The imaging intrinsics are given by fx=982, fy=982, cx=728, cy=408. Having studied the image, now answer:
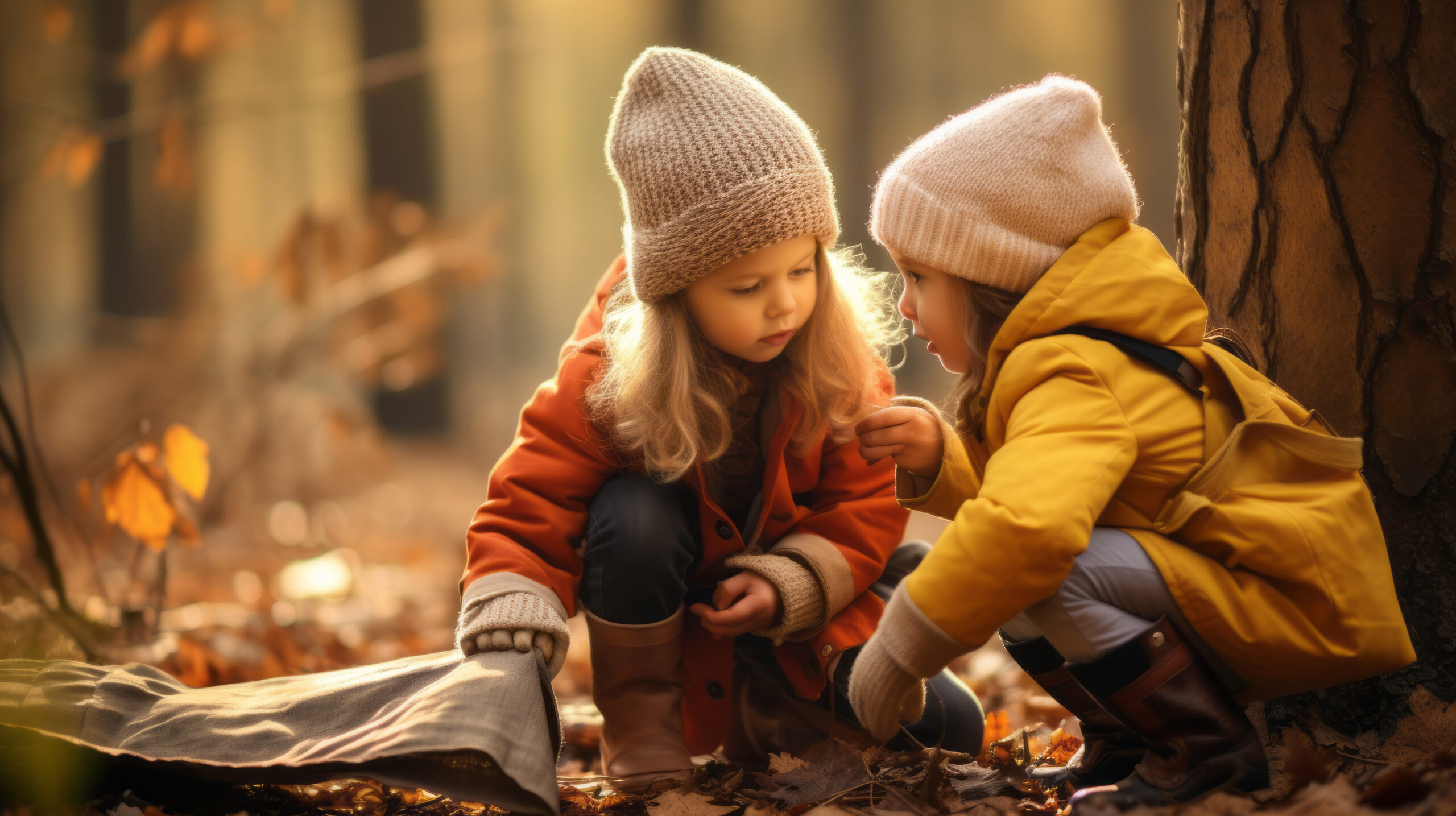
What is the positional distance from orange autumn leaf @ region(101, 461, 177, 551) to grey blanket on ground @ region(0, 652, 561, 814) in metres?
0.90

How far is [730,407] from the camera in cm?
212

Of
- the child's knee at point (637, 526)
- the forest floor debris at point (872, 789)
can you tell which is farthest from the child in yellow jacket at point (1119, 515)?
the child's knee at point (637, 526)

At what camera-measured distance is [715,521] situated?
2.07m

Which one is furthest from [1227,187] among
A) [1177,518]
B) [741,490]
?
[741,490]

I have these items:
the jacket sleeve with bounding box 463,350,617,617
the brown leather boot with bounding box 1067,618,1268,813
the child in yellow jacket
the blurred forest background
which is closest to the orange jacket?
the jacket sleeve with bounding box 463,350,617,617

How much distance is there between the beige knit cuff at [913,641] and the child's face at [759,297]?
0.67m

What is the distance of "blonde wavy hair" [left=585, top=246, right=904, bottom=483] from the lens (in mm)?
1997

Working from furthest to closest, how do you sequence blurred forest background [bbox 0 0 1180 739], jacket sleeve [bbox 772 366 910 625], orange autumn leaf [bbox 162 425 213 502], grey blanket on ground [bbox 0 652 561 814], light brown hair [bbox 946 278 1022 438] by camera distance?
blurred forest background [bbox 0 0 1180 739]
orange autumn leaf [bbox 162 425 213 502]
jacket sleeve [bbox 772 366 910 625]
light brown hair [bbox 946 278 1022 438]
grey blanket on ground [bbox 0 652 561 814]

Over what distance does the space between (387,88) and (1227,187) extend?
7.72 meters

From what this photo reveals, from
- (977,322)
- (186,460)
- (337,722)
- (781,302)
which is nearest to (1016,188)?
(977,322)

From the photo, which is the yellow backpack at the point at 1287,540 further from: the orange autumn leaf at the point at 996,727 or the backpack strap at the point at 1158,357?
the orange autumn leaf at the point at 996,727

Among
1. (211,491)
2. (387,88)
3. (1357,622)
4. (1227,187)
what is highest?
(387,88)

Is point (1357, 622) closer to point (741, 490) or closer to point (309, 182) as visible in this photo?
point (741, 490)

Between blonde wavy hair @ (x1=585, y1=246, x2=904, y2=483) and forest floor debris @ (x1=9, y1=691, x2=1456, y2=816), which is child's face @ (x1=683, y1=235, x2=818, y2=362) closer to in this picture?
blonde wavy hair @ (x1=585, y1=246, x2=904, y2=483)
